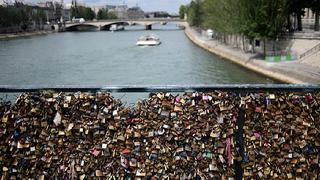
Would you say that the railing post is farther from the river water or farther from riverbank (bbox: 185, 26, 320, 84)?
the river water

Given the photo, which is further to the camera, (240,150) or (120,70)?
(120,70)

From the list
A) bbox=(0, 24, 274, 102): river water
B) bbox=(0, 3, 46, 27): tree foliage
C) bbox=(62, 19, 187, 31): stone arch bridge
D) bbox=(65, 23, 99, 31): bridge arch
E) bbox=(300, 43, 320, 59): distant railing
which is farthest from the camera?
bbox=(65, 23, 99, 31): bridge arch

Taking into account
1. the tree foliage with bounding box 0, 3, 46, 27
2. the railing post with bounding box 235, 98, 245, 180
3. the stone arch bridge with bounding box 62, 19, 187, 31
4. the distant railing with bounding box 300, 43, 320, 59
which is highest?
Result: the tree foliage with bounding box 0, 3, 46, 27

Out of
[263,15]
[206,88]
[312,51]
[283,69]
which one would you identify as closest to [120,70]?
[263,15]

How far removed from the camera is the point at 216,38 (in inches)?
2525

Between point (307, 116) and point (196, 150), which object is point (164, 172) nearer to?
point (196, 150)

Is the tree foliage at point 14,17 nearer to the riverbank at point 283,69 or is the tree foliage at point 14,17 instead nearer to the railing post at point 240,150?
the riverbank at point 283,69

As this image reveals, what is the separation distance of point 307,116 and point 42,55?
47.8m

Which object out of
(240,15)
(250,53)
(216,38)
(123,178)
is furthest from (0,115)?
(216,38)

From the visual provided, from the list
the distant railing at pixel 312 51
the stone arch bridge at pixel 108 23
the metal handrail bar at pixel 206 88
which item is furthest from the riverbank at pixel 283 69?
the stone arch bridge at pixel 108 23

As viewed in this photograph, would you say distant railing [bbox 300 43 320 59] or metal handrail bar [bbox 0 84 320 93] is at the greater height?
metal handrail bar [bbox 0 84 320 93]

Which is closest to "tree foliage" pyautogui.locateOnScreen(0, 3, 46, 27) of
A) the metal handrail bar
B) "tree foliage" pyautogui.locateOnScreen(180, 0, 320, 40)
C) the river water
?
the river water

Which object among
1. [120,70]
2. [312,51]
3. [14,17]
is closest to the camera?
[312,51]

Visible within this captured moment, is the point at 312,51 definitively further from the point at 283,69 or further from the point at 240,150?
the point at 240,150
